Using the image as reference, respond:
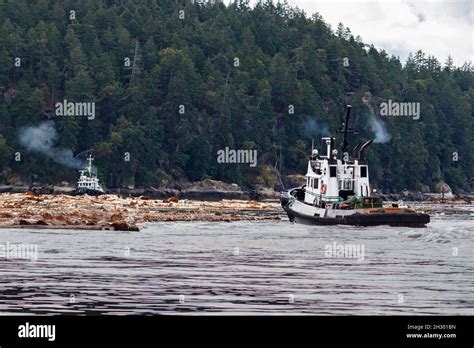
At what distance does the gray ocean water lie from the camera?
27.0 metres

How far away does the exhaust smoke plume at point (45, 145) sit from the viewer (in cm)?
17262

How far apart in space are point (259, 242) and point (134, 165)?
4772 inches

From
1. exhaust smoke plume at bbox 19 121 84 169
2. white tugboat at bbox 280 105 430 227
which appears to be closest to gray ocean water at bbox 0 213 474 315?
Result: white tugboat at bbox 280 105 430 227

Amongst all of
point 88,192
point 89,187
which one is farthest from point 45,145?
point 88,192

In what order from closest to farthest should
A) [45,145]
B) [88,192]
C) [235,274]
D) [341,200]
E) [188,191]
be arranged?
[235,274]
[341,200]
[88,192]
[45,145]
[188,191]

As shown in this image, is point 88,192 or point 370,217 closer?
point 370,217

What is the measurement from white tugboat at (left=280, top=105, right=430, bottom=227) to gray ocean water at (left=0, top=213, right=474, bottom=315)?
8.36 metres

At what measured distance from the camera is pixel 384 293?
100ft

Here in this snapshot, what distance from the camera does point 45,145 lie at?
174 meters

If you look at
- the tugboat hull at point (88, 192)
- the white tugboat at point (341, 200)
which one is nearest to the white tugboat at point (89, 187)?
the tugboat hull at point (88, 192)

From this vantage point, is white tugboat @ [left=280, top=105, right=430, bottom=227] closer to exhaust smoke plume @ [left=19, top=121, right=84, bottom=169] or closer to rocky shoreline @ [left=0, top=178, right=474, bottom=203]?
rocky shoreline @ [left=0, top=178, right=474, bottom=203]

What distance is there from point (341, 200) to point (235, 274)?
40.5 metres

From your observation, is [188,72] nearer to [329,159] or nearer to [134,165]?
[134,165]

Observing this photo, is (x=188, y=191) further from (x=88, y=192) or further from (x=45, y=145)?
(x=88, y=192)
